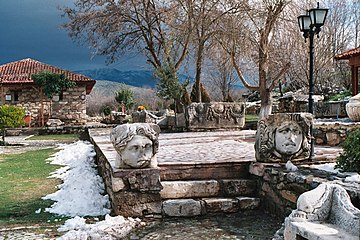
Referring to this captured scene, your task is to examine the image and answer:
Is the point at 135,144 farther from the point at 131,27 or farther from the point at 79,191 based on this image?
the point at 131,27

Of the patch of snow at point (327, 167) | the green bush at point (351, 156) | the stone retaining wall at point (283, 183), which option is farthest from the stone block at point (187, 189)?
the green bush at point (351, 156)

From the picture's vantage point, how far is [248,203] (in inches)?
219

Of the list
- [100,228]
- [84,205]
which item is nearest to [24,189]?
[84,205]

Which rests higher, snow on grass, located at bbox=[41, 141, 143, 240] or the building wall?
the building wall

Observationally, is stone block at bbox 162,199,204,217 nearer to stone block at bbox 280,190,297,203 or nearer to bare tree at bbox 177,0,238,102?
stone block at bbox 280,190,297,203

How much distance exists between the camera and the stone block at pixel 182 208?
536 centimetres

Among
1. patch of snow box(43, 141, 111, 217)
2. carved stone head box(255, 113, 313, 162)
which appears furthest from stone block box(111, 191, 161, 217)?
carved stone head box(255, 113, 313, 162)

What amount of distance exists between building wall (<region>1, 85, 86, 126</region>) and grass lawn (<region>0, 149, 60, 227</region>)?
17196 mm

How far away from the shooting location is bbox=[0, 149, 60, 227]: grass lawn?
5410mm

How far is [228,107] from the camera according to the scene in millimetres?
14508

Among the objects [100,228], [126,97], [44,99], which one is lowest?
[100,228]

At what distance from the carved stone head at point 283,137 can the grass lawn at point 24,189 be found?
2825 millimetres

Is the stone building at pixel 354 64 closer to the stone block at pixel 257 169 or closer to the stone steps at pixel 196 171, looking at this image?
the stone block at pixel 257 169

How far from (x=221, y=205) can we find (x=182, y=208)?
50 centimetres
